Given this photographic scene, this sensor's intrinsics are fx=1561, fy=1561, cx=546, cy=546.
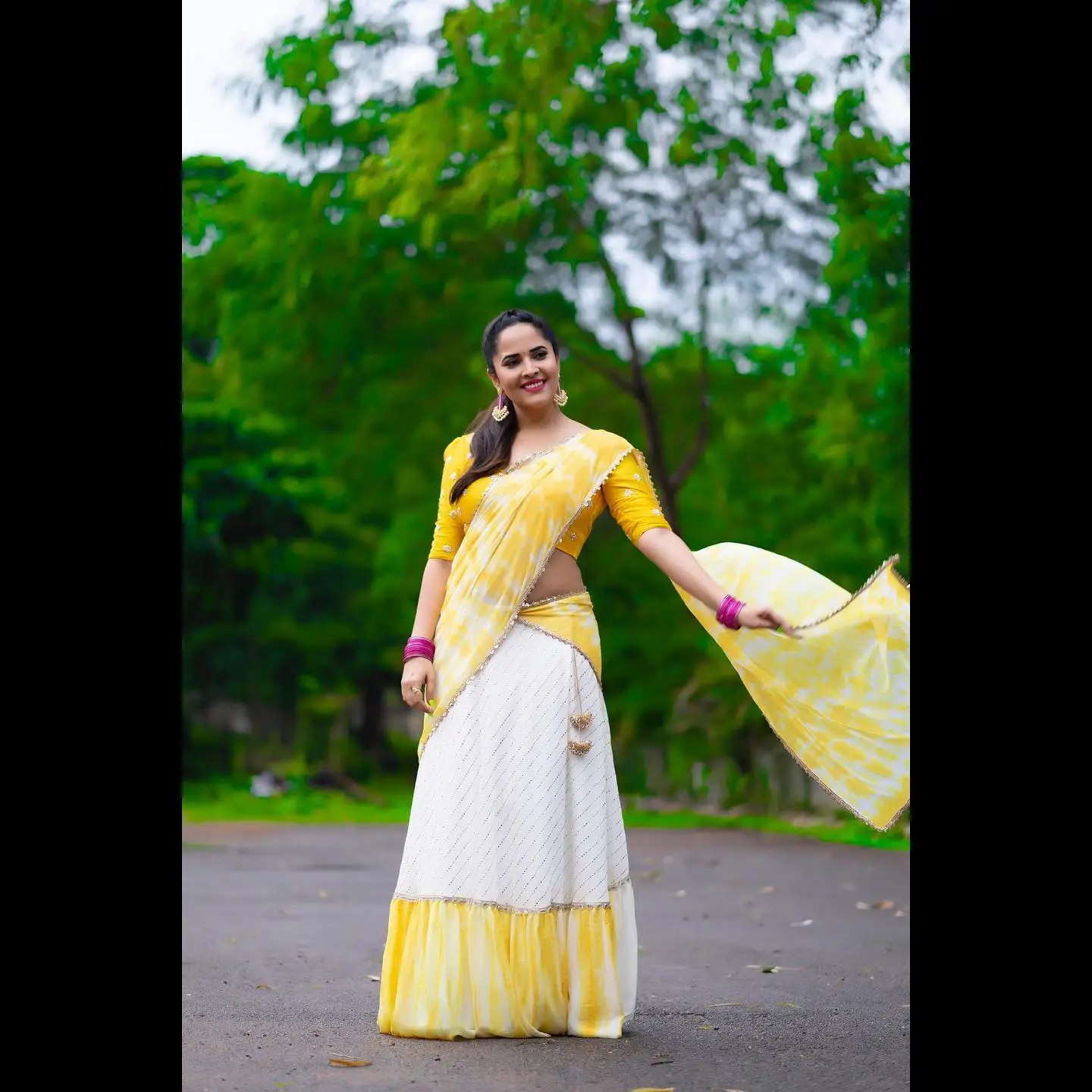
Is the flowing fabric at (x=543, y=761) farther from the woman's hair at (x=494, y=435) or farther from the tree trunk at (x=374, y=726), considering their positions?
the tree trunk at (x=374, y=726)

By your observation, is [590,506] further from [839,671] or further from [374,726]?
[374,726]

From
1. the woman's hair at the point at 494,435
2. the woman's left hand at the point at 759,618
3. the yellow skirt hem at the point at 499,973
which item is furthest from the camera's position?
the woman's hair at the point at 494,435

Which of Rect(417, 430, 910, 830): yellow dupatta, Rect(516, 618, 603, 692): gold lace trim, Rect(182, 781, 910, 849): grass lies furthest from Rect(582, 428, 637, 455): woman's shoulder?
Rect(182, 781, 910, 849): grass

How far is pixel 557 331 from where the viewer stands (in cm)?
1684

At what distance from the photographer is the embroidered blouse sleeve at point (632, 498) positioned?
471cm

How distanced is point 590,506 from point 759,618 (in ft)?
2.33

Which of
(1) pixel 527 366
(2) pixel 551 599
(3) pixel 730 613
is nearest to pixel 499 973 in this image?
(2) pixel 551 599

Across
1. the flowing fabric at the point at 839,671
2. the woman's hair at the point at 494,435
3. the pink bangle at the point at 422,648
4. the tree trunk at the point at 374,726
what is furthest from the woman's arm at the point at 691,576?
the tree trunk at the point at 374,726

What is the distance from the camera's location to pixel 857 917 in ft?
26.4

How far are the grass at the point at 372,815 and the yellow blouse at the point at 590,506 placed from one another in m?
6.99

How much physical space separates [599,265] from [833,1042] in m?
11.6
